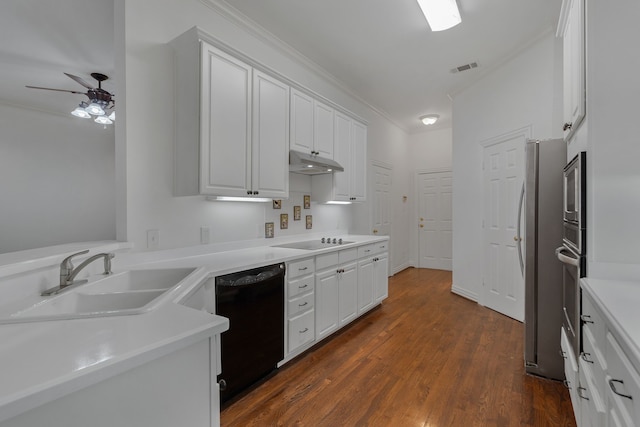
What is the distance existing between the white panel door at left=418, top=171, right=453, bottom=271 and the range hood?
3.48m

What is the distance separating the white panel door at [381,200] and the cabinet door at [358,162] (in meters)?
1.00

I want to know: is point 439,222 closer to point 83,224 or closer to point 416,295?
point 416,295

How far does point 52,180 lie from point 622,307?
19.8ft

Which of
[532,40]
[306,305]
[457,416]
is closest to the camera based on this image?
[457,416]

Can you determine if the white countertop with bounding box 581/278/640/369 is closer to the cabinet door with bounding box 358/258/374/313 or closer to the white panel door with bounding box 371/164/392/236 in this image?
the cabinet door with bounding box 358/258/374/313

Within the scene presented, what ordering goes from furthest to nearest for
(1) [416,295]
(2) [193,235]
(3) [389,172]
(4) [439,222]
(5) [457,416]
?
(4) [439,222], (3) [389,172], (1) [416,295], (2) [193,235], (5) [457,416]

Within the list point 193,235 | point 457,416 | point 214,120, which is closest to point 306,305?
point 193,235

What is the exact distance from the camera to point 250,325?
198 centimetres

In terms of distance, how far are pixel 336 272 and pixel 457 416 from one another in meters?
1.44

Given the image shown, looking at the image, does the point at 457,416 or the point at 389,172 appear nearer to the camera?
the point at 457,416

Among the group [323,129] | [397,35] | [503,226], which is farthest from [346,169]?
[503,226]

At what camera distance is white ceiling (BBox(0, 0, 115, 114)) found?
232 cm

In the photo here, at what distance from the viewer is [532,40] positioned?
3104 mm

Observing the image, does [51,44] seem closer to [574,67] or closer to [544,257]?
[574,67]
